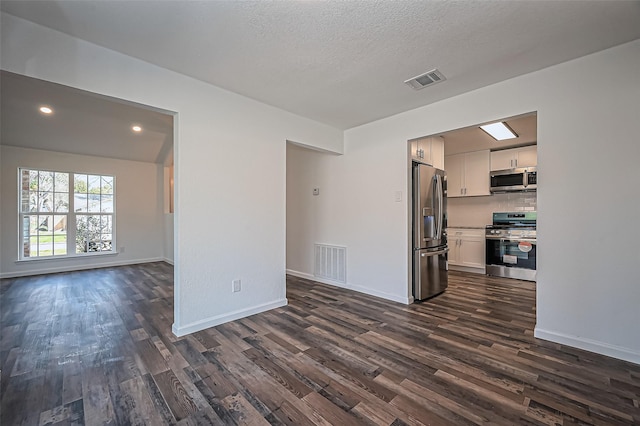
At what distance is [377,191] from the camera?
4.07 m

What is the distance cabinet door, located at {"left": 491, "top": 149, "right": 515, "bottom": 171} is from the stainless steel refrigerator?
221cm

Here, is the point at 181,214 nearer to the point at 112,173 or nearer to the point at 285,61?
the point at 285,61

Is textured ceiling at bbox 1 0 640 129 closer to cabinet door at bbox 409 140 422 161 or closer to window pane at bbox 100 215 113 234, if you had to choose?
cabinet door at bbox 409 140 422 161

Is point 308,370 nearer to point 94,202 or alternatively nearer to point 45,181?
point 94,202

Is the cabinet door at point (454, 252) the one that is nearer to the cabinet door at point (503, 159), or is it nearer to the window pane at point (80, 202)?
the cabinet door at point (503, 159)

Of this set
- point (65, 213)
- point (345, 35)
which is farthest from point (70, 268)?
point (345, 35)

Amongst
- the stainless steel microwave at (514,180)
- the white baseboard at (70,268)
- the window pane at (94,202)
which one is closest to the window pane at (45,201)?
the window pane at (94,202)

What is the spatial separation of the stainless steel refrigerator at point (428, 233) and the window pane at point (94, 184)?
272 inches

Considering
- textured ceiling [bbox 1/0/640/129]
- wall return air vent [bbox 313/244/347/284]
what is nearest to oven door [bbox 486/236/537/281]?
wall return air vent [bbox 313/244/347/284]

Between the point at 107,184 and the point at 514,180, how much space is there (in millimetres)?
8883

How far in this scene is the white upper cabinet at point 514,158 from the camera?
523cm

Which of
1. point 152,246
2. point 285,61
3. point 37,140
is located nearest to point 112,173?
point 37,140

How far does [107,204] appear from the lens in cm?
638

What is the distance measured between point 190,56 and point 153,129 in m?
3.65
